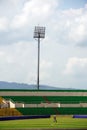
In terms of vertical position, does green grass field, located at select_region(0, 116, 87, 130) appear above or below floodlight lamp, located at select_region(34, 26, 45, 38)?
below

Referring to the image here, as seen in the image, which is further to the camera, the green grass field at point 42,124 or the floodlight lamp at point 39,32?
the floodlight lamp at point 39,32

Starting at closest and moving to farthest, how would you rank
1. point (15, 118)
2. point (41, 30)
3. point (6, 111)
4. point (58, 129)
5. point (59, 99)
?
point (58, 129), point (15, 118), point (6, 111), point (59, 99), point (41, 30)

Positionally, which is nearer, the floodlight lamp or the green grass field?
the green grass field

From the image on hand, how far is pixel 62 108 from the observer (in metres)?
71.2

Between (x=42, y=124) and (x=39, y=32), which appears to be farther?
(x=39, y=32)

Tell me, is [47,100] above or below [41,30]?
below

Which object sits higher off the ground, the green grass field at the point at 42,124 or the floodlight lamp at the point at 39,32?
the floodlight lamp at the point at 39,32

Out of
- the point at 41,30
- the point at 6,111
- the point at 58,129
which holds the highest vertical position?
the point at 41,30

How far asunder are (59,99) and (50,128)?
3258 centimetres

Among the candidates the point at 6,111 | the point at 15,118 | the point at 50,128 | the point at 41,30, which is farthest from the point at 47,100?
the point at 50,128

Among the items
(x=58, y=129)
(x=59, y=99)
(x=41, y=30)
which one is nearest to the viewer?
(x=58, y=129)

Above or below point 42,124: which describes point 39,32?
above

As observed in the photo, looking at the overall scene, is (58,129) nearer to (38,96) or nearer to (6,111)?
(6,111)

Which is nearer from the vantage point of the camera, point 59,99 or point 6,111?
point 6,111
